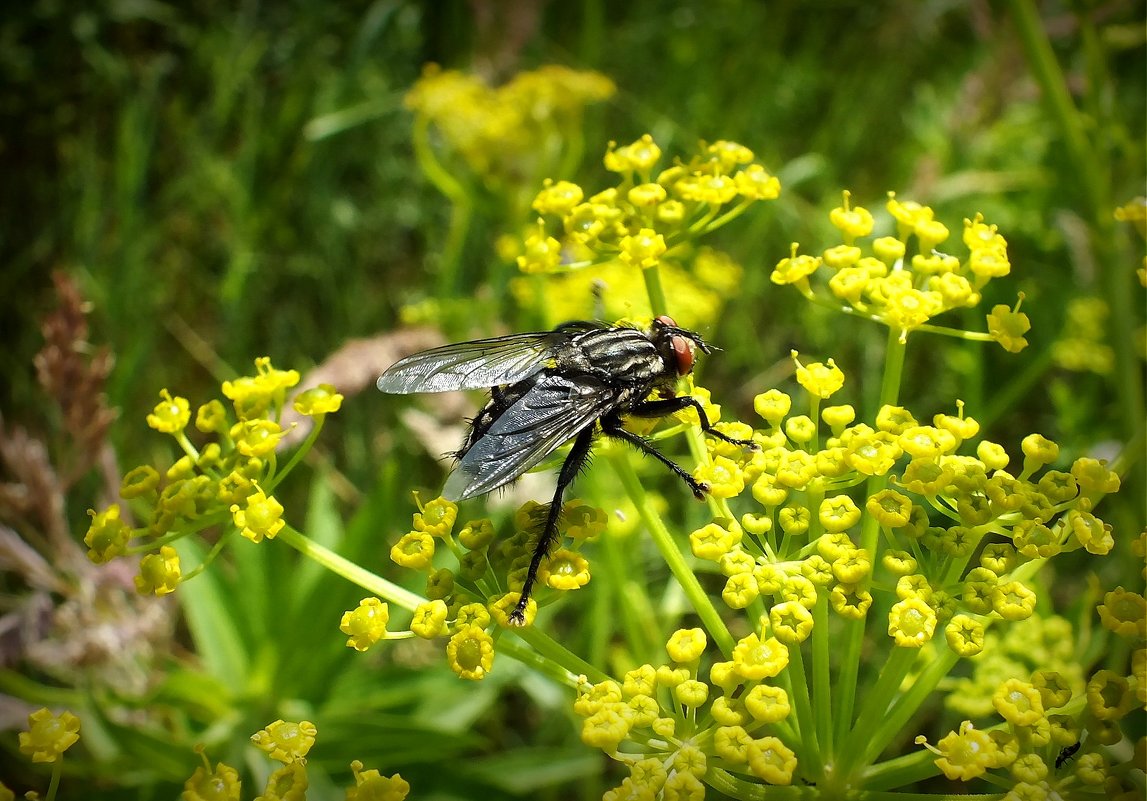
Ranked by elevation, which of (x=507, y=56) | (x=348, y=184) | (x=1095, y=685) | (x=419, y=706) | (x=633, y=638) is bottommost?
(x=419, y=706)

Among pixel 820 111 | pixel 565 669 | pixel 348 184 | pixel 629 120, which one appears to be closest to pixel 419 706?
pixel 565 669

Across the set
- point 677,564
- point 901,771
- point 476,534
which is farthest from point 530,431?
point 901,771

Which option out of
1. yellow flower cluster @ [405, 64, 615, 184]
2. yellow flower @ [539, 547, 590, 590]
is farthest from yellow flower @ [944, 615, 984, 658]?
yellow flower cluster @ [405, 64, 615, 184]

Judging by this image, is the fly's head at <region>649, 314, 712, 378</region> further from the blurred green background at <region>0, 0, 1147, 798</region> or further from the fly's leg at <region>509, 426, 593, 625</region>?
the blurred green background at <region>0, 0, 1147, 798</region>

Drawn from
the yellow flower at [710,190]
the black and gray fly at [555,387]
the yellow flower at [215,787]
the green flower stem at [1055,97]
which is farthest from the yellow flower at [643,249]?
the green flower stem at [1055,97]

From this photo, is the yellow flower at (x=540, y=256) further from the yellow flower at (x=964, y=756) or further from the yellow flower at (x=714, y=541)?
the yellow flower at (x=964, y=756)

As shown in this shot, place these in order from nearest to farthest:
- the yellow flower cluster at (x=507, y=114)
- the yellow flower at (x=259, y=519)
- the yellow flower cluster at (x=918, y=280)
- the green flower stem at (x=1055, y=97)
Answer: the yellow flower at (x=259, y=519) → the yellow flower cluster at (x=918, y=280) → the green flower stem at (x=1055, y=97) → the yellow flower cluster at (x=507, y=114)

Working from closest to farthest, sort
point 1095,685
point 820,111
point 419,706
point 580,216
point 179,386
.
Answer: point 1095,685 < point 580,216 < point 419,706 < point 179,386 < point 820,111

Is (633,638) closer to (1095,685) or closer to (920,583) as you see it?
(920,583)
